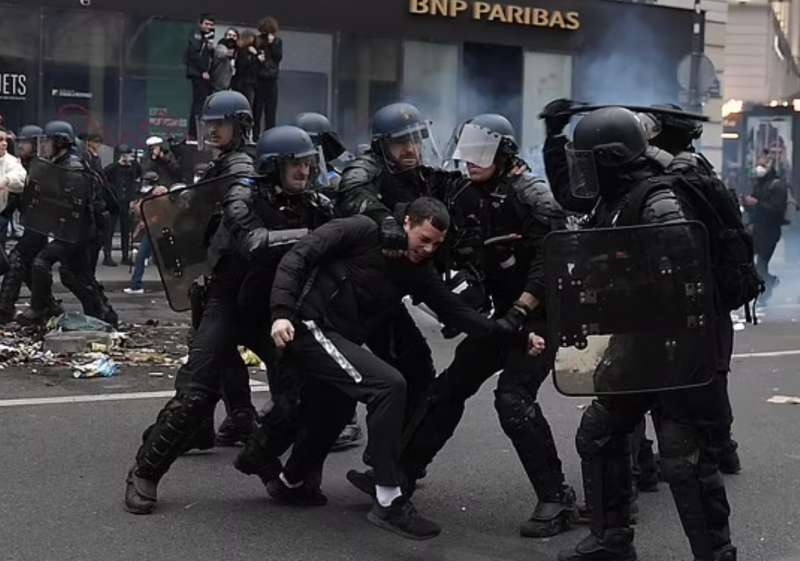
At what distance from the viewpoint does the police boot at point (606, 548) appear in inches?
192

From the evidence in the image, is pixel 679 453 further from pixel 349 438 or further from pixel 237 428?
pixel 237 428

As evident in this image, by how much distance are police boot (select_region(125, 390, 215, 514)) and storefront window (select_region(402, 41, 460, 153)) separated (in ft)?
50.7

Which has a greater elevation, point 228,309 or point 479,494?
point 228,309

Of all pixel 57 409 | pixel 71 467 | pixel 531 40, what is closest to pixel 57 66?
pixel 531 40

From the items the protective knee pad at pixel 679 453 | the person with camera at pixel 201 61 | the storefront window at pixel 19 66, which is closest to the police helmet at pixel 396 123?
the protective knee pad at pixel 679 453

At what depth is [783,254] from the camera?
68.4 ft

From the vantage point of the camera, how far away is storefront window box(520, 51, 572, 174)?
21.8 meters

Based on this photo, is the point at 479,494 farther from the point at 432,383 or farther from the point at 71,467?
the point at 71,467

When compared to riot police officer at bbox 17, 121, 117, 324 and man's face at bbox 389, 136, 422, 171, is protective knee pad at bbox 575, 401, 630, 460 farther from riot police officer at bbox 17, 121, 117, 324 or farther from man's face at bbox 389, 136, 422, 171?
riot police officer at bbox 17, 121, 117, 324

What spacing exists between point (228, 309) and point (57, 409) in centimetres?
238

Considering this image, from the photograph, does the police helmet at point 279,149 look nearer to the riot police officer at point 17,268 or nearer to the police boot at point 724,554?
the police boot at point 724,554

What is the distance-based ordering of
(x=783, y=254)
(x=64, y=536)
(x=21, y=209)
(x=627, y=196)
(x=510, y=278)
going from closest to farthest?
(x=627, y=196) < (x=64, y=536) < (x=510, y=278) < (x=21, y=209) < (x=783, y=254)

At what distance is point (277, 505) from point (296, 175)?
1.46 meters

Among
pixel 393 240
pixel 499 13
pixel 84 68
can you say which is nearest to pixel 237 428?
pixel 393 240
